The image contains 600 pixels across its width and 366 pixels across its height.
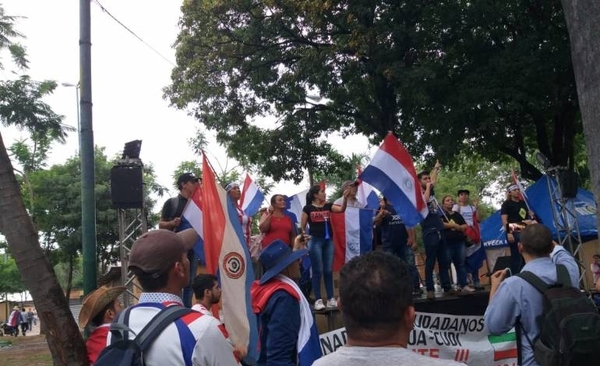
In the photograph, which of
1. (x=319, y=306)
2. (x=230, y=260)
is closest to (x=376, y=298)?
(x=230, y=260)

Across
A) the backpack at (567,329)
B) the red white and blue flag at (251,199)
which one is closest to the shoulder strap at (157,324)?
the backpack at (567,329)

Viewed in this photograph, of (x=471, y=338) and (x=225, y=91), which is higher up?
(x=225, y=91)

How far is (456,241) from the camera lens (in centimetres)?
1013

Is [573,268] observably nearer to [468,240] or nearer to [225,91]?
[468,240]

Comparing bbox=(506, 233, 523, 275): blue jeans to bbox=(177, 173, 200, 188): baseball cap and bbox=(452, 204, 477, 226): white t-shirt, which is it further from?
bbox=(177, 173, 200, 188): baseball cap

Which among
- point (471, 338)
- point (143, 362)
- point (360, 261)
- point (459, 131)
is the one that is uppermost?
point (459, 131)

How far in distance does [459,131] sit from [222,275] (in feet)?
40.8

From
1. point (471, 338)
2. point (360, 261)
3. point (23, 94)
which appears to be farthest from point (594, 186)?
point (23, 94)

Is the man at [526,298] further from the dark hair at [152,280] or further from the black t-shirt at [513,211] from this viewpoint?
the black t-shirt at [513,211]

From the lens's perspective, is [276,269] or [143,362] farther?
[276,269]

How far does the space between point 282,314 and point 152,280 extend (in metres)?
2.21

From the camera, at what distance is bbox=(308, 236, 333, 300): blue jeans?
362 inches

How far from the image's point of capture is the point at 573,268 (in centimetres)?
493

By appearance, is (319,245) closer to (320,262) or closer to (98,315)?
(320,262)
